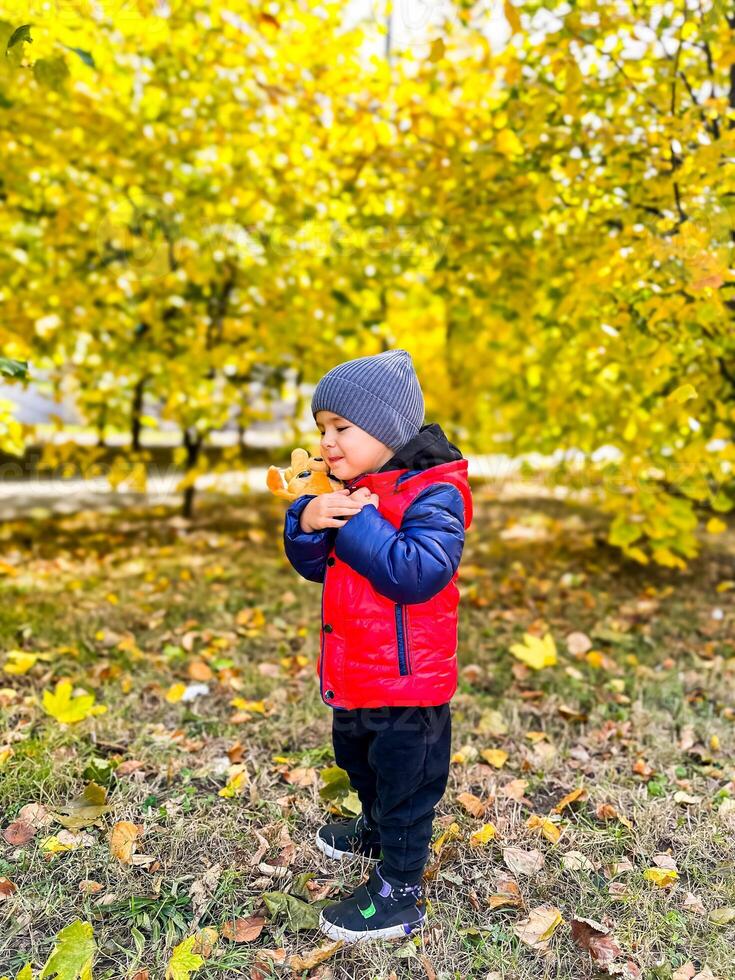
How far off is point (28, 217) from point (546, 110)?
3.36 m

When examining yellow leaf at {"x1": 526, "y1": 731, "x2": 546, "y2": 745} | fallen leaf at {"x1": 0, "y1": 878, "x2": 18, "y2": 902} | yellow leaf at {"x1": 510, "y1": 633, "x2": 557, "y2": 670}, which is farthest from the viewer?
yellow leaf at {"x1": 510, "y1": 633, "x2": 557, "y2": 670}

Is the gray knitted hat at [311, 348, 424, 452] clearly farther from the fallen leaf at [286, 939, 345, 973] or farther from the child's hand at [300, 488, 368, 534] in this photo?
the fallen leaf at [286, 939, 345, 973]

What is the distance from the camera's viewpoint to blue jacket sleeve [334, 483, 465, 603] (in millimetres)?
1577

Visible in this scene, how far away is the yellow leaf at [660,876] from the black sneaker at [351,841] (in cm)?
72

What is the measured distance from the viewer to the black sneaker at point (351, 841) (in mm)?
2105

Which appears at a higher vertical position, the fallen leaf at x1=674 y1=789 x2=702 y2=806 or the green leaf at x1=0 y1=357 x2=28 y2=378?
the green leaf at x1=0 y1=357 x2=28 y2=378

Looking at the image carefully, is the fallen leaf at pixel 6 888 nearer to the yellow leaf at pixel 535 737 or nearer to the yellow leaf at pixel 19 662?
the yellow leaf at pixel 19 662

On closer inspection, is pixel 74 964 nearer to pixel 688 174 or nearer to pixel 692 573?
pixel 688 174

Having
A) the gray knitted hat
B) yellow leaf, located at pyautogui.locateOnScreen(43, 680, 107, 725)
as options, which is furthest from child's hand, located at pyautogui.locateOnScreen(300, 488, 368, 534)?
yellow leaf, located at pyautogui.locateOnScreen(43, 680, 107, 725)

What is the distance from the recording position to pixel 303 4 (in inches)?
153

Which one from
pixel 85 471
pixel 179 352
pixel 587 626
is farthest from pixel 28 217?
pixel 587 626

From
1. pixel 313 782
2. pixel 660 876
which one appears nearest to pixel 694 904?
pixel 660 876

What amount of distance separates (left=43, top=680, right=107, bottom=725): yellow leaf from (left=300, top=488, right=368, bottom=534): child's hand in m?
1.46

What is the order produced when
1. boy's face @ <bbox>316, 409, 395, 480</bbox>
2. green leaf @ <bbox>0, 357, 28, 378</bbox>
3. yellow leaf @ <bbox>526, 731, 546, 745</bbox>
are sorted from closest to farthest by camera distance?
boy's face @ <bbox>316, 409, 395, 480</bbox> < green leaf @ <bbox>0, 357, 28, 378</bbox> < yellow leaf @ <bbox>526, 731, 546, 745</bbox>
